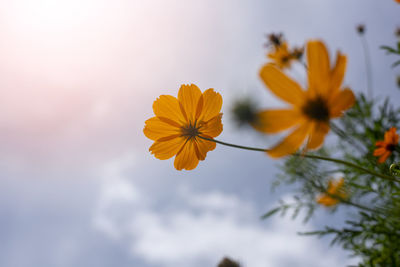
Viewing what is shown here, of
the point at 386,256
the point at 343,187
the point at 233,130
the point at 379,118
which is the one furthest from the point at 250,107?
the point at 379,118

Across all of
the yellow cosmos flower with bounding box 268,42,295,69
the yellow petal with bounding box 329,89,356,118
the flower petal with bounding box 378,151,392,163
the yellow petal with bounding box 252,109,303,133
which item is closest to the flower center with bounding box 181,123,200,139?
the yellow petal with bounding box 252,109,303,133

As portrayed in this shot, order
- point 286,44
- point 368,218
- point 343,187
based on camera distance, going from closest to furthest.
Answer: point 368,218
point 343,187
point 286,44

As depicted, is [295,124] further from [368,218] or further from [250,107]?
[368,218]

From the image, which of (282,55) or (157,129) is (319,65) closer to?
(157,129)

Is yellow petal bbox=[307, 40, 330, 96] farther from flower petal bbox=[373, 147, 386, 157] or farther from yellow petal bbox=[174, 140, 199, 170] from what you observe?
flower petal bbox=[373, 147, 386, 157]

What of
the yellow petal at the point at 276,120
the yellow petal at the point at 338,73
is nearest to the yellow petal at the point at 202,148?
the yellow petal at the point at 276,120

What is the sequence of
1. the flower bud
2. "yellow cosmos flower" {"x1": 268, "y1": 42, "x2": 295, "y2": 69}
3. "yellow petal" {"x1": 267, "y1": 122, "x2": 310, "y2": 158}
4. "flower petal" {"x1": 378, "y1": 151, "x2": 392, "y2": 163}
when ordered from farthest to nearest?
"yellow cosmos flower" {"x1": 268, "y1": 42, "x2": 295, "y2": 69}
"flower petal" {"x1": 378, "y1": 151, "x2": 392, "y2": 163}
the flower bud
"yellow petal" {"x1": 267, "y1": 122, "x2": 310, "y2": 158}

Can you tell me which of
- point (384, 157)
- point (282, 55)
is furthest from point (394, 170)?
point (282, 55)
